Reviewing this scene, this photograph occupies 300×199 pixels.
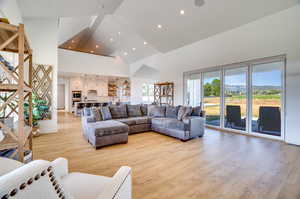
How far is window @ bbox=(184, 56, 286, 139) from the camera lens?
400 cm

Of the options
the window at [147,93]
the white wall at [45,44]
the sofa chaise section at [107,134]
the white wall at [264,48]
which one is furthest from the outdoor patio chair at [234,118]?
the window at [147,93]

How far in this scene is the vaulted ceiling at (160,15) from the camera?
12.5ft

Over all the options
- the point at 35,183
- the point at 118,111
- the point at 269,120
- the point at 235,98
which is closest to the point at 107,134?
the point at 118,111

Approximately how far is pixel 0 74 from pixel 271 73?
6.07m

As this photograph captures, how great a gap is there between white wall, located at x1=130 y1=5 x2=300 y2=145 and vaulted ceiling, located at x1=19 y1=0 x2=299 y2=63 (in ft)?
0.77

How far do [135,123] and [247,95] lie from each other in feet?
12.1

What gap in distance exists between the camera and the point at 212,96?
5.58 metres

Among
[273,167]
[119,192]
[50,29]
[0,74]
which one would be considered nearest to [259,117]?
[273,167]

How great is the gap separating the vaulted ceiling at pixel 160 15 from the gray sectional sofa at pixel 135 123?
9.43ft

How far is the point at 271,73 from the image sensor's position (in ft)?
13.5

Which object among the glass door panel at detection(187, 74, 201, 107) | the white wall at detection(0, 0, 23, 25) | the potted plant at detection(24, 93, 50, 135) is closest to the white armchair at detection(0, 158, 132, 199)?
the white wall at detection(0, 0, 23, 25)

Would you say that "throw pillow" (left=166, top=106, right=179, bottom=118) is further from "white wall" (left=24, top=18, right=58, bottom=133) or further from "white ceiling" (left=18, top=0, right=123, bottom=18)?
"white ceiling" (left=18, top=0, right=123, bottom=18)

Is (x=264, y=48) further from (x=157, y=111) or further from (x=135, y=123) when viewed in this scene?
(x=135, y=123)

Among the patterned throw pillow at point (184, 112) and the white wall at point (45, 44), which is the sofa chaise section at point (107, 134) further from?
the white wall at point (45, 44)
